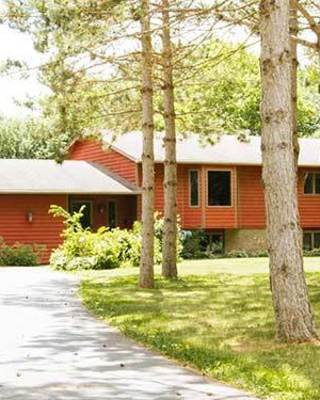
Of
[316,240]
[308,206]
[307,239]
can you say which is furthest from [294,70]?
[316,240]

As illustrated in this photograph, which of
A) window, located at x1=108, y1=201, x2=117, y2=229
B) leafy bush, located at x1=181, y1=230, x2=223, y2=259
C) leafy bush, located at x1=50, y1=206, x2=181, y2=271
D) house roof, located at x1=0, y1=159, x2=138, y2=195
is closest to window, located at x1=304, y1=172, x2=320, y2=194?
leafy bush, located at x1=181, y1=230, x2=223, y2=259

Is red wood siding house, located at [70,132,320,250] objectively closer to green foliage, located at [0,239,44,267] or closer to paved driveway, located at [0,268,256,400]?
green foliage, located at [0,239,44,267]

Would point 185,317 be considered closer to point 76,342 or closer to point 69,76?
point 76,342

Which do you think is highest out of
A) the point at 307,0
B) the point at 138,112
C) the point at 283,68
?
the point at 307,0

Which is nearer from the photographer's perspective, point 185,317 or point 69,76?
point 185,317

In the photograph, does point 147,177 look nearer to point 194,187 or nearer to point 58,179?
point 58,179

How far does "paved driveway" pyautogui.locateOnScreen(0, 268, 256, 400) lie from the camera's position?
727 centimetres

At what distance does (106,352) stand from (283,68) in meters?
4.05

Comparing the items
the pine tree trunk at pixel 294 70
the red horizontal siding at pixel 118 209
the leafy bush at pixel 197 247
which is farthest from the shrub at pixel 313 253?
the pine tree trunk at pixel 294 70

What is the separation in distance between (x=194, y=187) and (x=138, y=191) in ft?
10.3

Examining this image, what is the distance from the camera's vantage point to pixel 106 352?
950cm

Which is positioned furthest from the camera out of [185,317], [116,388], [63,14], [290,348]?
[63,14]

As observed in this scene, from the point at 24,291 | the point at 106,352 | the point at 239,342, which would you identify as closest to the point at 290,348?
the point at 239,342

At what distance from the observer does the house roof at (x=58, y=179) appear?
30.5m
